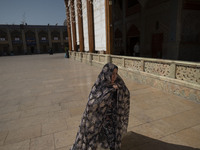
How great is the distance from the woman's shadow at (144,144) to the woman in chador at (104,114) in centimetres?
56

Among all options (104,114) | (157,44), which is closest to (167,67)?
(104,114)

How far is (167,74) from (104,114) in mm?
3735

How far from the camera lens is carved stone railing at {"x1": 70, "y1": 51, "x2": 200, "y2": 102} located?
3.97 m

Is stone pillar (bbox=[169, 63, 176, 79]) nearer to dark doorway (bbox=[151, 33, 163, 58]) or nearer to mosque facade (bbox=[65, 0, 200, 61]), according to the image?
mosque facade (bbox=[65, 0, 200, 61])

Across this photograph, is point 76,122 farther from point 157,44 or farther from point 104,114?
point 157,44

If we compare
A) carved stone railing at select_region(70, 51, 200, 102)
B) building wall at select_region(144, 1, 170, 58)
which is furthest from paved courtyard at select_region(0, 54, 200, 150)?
building wall at select_region(144, 1, 170, 58)

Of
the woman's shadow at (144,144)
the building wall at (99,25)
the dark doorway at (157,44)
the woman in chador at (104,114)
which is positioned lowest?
the woman's shadow at (144,144)

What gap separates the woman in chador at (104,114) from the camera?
72.9 inches

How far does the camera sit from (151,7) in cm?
1107

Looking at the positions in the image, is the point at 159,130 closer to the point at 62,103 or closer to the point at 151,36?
the point at 62,103

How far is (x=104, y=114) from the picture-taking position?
1887 millimetres

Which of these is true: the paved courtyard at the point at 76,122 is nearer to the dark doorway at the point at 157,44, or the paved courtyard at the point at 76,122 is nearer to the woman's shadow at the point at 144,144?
the woman's shadow at the point at 144,144

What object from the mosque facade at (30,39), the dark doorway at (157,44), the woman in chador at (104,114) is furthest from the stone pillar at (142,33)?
the mosque facade at (30,39)

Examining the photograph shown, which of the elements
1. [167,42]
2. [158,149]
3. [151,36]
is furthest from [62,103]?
[151,36]
